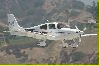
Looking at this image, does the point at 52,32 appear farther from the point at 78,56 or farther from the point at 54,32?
the point at 78,56

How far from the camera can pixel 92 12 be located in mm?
163000

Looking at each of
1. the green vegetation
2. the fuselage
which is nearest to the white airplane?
the fuselage

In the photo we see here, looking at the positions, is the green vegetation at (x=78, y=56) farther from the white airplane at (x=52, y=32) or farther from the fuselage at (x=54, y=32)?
the fuselage at (x=54, y=32)

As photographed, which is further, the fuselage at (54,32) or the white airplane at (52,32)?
the fuselage at (54,32)

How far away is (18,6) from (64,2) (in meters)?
23.0

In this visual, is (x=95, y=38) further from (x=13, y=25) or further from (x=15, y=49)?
(x=13, y=25)

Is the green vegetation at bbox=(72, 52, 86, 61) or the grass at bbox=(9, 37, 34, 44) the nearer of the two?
the green vegetation at bbox=(72, 52, 86, 61)

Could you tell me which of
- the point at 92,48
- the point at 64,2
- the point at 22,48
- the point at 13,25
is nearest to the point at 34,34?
the point at 13,25

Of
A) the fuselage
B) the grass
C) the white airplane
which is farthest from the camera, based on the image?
the grass

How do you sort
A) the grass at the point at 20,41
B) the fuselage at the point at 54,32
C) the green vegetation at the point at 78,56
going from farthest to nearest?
the grass at the point at 20,41
the green vegetation at the point at 78,56
the fuselage at the point at 54,32

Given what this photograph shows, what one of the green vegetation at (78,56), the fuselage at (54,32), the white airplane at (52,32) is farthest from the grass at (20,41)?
the fuselage at (54,32)

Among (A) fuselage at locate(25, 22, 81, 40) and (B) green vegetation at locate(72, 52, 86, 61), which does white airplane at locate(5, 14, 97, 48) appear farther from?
(B) green vegetation at locate(72, 52, 86, 61)

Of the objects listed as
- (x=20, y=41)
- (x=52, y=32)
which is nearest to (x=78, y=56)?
(x=20, y=41)

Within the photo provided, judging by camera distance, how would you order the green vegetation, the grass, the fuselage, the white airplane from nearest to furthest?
the white airplane, the fuselage, the green vegetation, the grass
